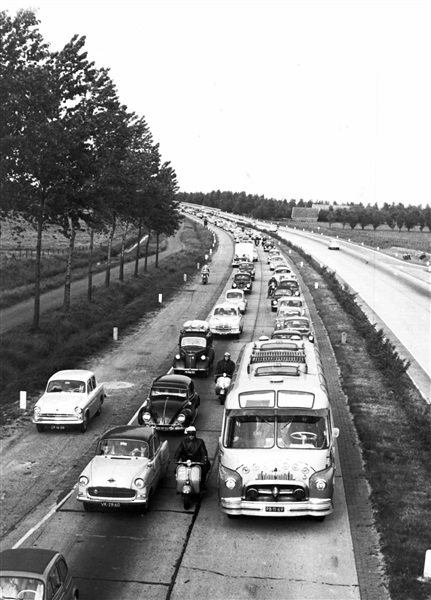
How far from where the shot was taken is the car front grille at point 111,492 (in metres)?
16.2

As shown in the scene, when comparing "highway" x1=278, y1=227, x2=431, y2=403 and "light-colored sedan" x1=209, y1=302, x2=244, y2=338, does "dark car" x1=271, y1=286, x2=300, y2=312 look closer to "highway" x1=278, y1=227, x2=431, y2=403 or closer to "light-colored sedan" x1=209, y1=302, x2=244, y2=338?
"highway" x1=278, y1=227, x2=431, y2=403

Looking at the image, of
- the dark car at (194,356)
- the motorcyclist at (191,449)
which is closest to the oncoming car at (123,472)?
the motorcyclist at (191,449)

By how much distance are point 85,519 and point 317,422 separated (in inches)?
216

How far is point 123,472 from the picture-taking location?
16578mm

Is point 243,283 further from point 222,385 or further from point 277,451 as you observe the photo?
point 277,451

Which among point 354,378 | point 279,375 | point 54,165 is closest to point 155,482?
point 279,375

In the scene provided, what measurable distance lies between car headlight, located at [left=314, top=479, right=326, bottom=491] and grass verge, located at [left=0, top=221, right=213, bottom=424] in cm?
1311

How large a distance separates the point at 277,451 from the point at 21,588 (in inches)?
250

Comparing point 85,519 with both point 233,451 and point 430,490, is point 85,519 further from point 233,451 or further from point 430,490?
point 430,490

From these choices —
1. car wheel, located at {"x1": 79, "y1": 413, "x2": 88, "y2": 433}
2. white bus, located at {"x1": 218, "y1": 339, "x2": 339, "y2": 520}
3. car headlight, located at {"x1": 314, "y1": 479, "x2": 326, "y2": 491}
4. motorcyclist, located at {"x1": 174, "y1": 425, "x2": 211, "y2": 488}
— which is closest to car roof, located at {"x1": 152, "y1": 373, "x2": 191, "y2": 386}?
car wheel, located at {"x1": 79, "y1": 413, "x2": 88, "y2": 433}

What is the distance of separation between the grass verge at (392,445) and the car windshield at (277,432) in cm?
241

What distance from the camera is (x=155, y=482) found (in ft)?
57.4

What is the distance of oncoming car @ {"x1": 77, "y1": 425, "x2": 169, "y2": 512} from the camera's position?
1625cm

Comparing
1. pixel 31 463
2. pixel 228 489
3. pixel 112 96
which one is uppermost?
pixel 112 96
